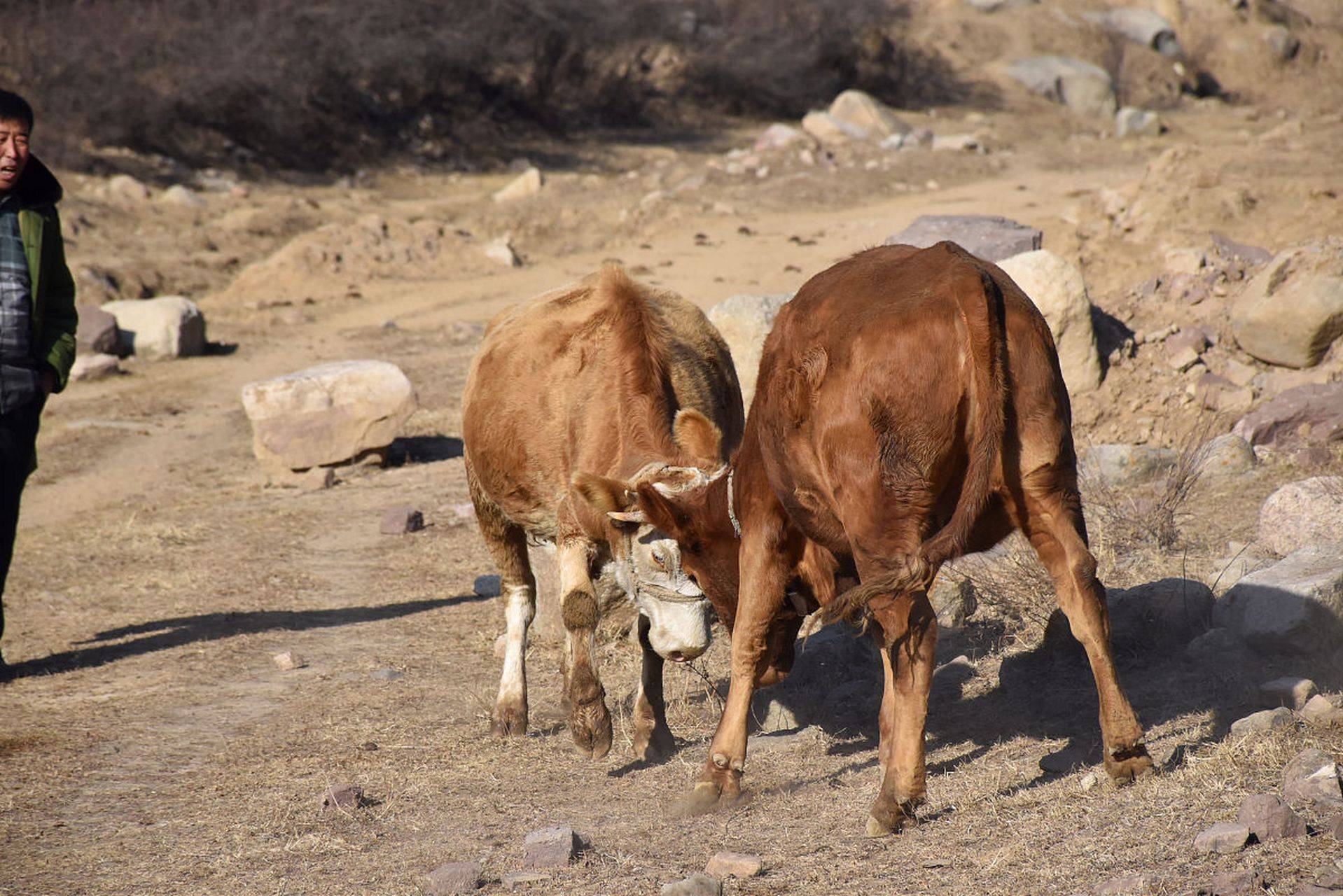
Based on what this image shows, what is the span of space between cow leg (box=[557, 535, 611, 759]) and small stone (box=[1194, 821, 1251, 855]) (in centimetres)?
247

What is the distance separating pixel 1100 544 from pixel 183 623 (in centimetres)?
509

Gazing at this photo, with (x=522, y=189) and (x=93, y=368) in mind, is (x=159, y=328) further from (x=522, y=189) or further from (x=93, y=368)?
(x=522, y=189)

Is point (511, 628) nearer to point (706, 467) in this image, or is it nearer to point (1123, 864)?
point (706, 467)

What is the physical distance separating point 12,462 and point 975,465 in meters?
5.13

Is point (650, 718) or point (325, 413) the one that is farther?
point (325, 413)

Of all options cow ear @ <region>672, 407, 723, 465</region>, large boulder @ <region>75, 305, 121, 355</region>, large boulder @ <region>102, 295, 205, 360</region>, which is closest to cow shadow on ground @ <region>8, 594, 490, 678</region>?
cow ear @ <region>672, 407, 723, 465</region>

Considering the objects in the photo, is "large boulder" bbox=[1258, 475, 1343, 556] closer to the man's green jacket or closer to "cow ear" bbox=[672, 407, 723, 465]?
"cow ear" bbox=[672, 407, 723, 465]

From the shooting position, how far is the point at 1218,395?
8.74 metres

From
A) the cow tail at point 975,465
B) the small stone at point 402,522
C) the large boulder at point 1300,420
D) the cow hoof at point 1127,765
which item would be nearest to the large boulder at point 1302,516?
the large boulder at point 1300,420

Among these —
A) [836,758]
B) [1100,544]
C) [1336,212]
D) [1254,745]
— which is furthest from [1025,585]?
[1336,212]

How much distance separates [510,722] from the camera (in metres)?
5.73

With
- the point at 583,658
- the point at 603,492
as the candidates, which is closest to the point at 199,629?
the point at 583,658

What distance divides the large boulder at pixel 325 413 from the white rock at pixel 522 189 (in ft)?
37.3

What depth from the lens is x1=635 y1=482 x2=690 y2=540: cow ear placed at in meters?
4.56
